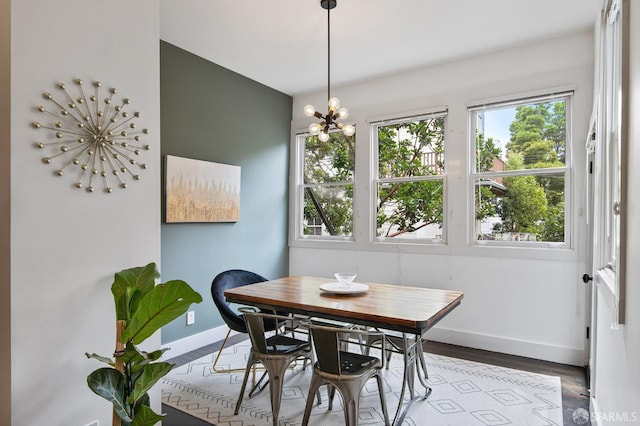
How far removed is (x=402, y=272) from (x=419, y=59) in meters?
2.18

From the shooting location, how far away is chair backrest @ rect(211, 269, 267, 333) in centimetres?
284

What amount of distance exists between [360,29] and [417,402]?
9.49ft

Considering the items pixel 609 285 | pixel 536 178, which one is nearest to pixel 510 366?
pixel 536 178

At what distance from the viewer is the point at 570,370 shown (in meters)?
3.16

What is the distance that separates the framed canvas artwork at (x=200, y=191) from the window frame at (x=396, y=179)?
1.51 metres

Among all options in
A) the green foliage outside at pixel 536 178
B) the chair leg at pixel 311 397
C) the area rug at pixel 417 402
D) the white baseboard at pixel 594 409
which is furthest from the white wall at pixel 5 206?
the green foliage outside at pixel 536 178

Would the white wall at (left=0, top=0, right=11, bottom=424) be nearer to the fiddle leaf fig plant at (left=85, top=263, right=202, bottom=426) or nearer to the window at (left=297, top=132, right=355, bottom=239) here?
the fiddle leaf fig plant at (left=85, top=263, right=202, bottom=426)

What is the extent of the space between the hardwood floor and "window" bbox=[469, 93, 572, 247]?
40.5 inches

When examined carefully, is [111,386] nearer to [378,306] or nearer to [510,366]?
[378,306]

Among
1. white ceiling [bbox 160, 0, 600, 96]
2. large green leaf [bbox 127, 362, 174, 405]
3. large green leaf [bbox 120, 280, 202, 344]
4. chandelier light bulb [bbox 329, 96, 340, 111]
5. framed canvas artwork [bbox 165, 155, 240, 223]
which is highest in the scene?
white ceiling [bbox 160, 0, 600, 96]

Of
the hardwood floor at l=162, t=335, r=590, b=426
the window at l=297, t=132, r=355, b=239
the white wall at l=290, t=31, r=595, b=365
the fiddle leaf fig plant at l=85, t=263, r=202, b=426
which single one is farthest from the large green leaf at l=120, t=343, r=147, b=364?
the window at l=297, t=132, r=355, b=239

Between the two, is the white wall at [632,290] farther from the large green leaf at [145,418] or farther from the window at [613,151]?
the large green leaf at [145,418]

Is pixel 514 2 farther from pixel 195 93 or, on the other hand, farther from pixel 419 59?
pixel 195 93

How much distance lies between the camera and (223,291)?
3.03 meters
